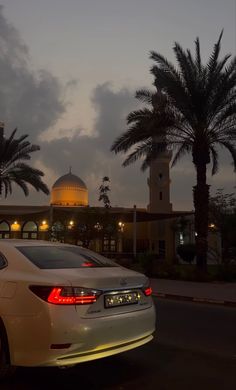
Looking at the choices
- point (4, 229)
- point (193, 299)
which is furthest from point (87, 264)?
point (4, 229)

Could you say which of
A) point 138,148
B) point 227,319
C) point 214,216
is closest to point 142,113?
point 138,148

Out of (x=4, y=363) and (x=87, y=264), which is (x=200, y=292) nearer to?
(x=87, y=264)

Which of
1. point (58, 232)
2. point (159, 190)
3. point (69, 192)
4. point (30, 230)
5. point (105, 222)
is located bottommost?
point (58, 232)

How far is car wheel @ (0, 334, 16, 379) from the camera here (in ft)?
16.3

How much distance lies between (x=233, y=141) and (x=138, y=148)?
14.6ft

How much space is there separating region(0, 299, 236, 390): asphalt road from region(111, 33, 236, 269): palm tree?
13.4 metres

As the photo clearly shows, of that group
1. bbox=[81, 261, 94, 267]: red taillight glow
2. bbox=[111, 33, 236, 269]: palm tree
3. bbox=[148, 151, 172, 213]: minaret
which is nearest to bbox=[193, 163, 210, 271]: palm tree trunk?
bbox=[111, 33, 236, 269]: palm tree

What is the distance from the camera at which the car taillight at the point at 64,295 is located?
4809 mm

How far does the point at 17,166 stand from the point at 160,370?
2807 centimetres

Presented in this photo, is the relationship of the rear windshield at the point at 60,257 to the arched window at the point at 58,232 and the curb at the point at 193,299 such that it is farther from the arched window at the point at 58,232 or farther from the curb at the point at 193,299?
the arched window at the point at 58,232

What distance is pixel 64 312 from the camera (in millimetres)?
4758

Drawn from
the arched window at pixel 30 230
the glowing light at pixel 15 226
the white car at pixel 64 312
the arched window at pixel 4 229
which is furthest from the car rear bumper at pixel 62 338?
the arched window at pixel 4 229

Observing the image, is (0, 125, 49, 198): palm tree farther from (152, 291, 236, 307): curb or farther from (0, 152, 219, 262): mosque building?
(152, 291, 236, 307): curb

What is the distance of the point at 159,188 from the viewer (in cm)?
6034
